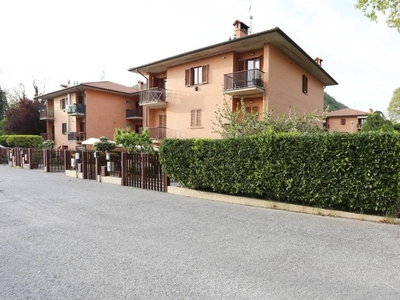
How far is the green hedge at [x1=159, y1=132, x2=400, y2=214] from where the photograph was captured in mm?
5902

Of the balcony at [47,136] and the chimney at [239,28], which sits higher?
the chimney at [239,28]

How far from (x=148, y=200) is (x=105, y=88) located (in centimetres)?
2437

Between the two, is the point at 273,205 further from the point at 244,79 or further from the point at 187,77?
the point at 187,77

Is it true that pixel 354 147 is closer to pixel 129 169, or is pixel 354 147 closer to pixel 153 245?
pixel 153 245

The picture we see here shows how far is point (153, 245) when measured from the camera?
445 centimetres

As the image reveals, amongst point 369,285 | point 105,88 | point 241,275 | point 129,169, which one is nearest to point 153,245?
point 241,275

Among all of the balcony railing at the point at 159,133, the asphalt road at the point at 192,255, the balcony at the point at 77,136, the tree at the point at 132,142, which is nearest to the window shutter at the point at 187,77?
the balcony railing at the point at 159,133

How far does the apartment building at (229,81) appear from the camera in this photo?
16.2m

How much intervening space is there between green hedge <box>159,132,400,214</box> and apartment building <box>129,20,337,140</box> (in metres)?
5.42

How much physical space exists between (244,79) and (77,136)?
2140 cm

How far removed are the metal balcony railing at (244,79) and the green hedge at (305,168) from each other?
8612 mm

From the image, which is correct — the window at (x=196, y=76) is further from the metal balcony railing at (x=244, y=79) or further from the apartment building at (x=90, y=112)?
the apartment building at (x=90, y=112)

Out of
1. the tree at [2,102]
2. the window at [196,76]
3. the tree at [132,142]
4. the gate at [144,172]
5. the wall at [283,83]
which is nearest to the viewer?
the gate at [144,172]

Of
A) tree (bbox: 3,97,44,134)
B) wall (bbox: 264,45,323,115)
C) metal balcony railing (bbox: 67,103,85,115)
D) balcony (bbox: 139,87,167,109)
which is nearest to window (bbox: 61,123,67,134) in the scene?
metal balcony railing (bbox: 67,103,85,115)
